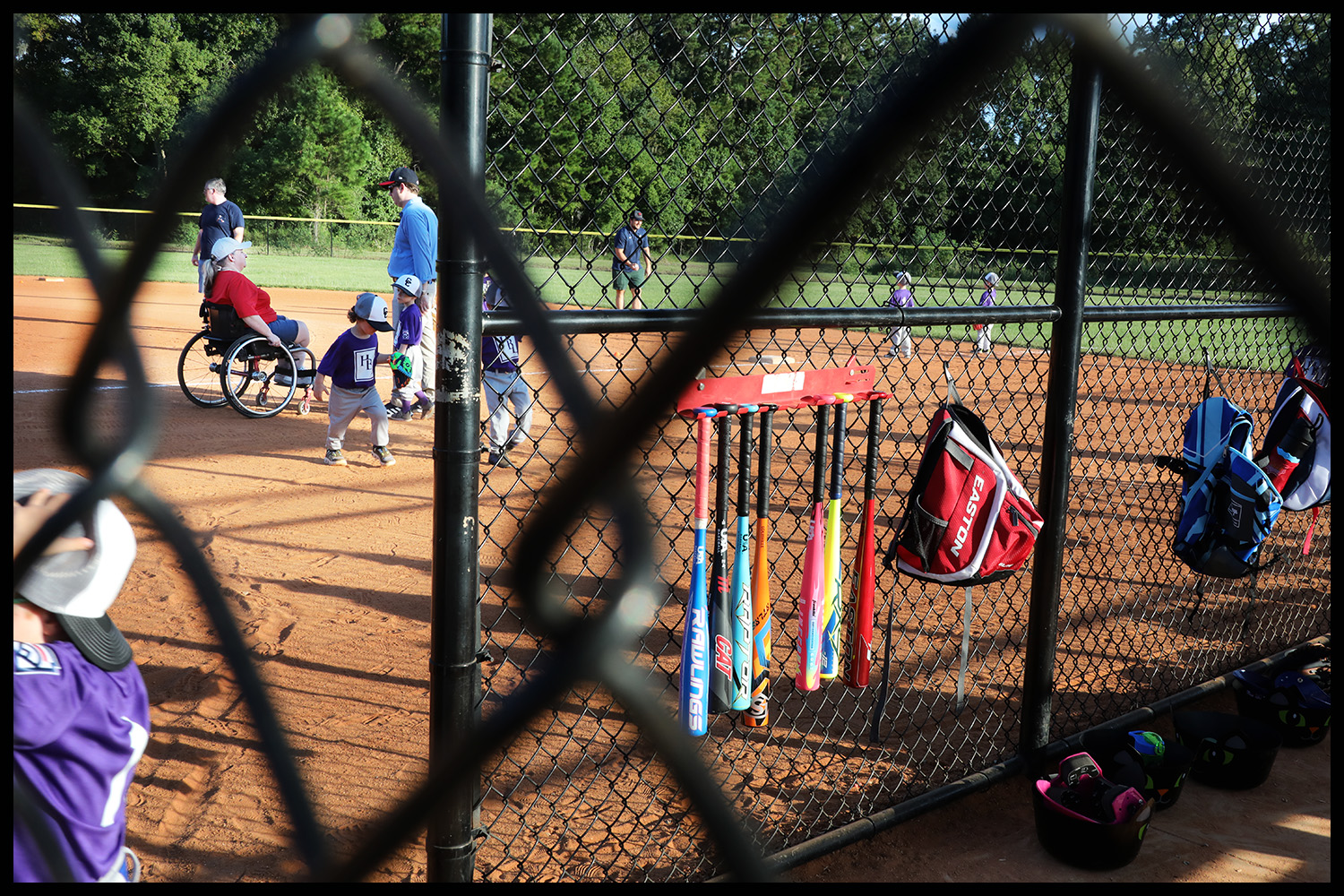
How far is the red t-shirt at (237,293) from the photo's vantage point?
8258 millimetres

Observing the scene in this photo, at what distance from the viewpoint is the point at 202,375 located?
1013 centimetres

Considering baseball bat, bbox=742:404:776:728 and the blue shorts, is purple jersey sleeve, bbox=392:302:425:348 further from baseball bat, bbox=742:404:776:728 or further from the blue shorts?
baseball bat, bbox=742:404:776:728

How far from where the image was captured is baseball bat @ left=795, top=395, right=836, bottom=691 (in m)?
2.85

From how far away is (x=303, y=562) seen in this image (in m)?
5.34

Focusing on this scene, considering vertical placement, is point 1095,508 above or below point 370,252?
below

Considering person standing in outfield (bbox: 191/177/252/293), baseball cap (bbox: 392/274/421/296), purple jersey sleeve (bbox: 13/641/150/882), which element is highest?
person standing in outfield (bbox: 191/177/252/293)

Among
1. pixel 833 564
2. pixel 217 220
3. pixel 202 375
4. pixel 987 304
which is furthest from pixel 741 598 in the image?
pixel 217 220

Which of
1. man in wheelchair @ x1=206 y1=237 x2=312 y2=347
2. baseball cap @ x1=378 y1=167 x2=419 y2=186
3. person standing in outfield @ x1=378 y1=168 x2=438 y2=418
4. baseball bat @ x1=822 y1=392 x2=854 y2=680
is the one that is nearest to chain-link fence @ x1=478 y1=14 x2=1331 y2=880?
baseball bat @ x1=822 y1=392 x2=854 y2=680

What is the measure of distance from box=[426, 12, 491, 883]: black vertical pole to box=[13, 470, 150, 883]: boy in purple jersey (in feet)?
2.05

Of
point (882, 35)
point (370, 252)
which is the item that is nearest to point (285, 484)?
point (882, 35)

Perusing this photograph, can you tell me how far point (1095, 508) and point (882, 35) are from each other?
5.59 metres

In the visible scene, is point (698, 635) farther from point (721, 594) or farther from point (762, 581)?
point (762, 581)

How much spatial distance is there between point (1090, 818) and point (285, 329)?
7995 millimetres

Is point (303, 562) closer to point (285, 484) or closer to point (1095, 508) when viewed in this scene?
point (285, 484)
